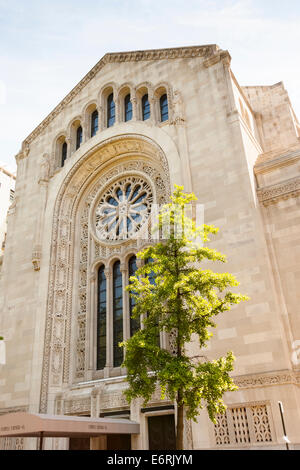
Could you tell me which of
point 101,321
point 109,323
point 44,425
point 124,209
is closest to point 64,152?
point 124,209

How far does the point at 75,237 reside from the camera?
72.5ft

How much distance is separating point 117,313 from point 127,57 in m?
14.5

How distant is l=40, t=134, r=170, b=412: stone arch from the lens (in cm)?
1875

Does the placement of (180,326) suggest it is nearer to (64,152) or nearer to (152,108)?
(152,108)

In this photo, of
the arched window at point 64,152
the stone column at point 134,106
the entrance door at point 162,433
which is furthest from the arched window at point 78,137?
the entrance door at point 162,433

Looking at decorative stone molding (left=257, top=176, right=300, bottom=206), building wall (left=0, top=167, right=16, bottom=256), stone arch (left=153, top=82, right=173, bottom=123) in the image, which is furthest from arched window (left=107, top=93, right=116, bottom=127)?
building wall (left=0, top=167, right=16, bottom=256)

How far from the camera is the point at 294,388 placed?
12375mm

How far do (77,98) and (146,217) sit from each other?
33.0 ft

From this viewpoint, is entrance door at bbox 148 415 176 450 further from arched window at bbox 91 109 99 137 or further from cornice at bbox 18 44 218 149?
cornice at bbox 18 44 218 149

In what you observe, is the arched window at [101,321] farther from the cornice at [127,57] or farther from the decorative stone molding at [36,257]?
the cornice at [127,57]

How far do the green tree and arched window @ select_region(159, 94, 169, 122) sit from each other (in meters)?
9.69

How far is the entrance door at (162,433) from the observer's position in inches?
585

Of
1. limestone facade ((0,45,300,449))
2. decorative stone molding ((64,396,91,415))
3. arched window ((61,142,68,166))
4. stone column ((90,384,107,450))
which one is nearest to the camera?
limestone facade ((0,45,300,449))

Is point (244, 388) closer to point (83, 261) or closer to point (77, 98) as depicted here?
point (83, 261)
